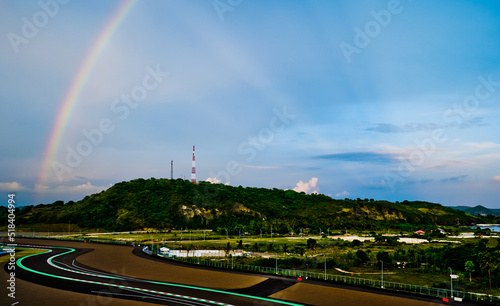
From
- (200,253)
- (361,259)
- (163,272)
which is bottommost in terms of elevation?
(200,253)

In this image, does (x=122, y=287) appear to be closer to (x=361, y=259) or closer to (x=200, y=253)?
(x=200, y=253)

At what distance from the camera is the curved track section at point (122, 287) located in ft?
128

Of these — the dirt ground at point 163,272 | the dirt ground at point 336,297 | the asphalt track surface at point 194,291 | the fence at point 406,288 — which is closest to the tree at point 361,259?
the fence at point 406,288

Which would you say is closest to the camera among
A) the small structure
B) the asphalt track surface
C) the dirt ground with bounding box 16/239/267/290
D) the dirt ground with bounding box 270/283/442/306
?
the dirt ground with bounding box 270/283/442/306

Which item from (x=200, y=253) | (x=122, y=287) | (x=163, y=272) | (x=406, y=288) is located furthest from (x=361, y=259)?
(x=122, y=287)

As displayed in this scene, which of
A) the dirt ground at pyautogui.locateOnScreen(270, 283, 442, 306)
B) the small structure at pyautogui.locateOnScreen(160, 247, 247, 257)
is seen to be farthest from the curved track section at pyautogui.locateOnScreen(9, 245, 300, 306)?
the small structure at pyautogui.locateOnScreen(160, 247, 247, 257)

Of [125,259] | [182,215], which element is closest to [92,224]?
[182,215]

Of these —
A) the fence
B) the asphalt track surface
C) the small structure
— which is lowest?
the small structure

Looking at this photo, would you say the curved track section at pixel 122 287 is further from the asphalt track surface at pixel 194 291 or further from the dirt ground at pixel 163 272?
the dirt ground at pixel 163 272

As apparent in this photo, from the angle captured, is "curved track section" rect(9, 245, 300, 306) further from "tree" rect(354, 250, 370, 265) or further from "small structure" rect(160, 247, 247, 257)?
"tree" rect(354, 250, 370, 265)

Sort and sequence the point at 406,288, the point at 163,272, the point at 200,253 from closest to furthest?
the point at 406,288
the point at 163,272
the point at 200,253

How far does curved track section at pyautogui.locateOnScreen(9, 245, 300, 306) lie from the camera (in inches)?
1532

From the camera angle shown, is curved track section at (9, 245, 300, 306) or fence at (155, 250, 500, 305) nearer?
curved track section at (9, 245, 300, 306)

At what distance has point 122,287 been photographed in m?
45.2
